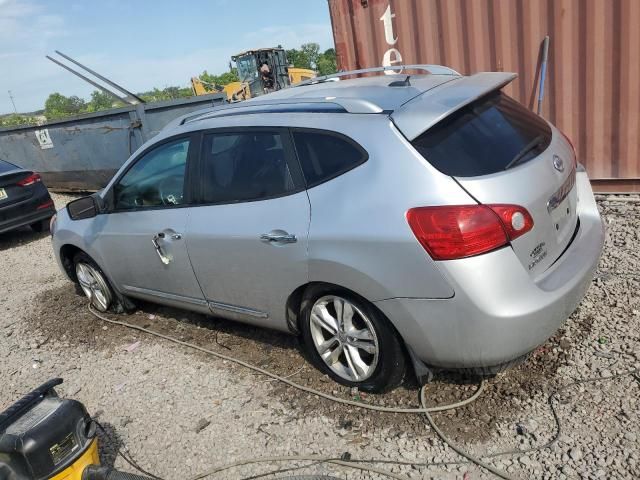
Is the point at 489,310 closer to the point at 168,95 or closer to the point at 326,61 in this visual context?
the point at 168,95

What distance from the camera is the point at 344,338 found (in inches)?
120

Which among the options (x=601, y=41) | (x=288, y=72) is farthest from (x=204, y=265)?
(x=288, y=72)

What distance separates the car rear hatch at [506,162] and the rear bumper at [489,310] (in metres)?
0.11

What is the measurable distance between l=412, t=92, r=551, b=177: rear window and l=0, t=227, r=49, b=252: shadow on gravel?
791 cm

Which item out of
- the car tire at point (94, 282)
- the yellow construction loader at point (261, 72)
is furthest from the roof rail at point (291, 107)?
the yellow construction loader at point (261, 72)

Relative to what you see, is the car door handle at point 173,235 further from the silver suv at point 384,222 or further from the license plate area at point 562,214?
the license plate area at point 562,214

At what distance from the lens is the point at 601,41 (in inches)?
210

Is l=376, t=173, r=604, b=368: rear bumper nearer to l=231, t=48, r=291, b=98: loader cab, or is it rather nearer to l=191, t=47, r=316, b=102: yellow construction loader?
l=191, t=47, r=316, b=102: yellow construction loader

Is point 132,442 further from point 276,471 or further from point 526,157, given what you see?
point 526,157

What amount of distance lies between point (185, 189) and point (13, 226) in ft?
19.4

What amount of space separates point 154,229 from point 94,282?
1.44 m

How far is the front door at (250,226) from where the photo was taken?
3023mm

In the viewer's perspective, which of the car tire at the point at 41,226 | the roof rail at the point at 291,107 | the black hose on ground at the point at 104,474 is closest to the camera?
the black hose on ground at the point at 104,474

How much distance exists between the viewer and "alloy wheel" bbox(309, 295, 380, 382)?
2.94m
